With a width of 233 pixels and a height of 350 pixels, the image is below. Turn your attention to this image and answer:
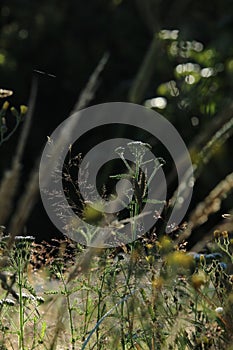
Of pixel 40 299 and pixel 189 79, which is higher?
pixel 189 79

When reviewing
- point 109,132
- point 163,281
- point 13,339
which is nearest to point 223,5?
point 109,132

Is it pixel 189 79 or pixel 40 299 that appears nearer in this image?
pixel 40 299

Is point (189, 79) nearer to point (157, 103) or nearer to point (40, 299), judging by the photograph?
point (40, 299)

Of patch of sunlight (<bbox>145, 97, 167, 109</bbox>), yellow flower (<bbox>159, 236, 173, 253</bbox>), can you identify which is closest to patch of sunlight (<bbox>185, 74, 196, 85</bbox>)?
yellow flower (<bbox>159, 236, 173, 253</bbox>)

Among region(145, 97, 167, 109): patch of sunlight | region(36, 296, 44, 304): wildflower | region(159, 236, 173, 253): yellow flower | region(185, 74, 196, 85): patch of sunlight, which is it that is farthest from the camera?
region(145, 97, 167, 109): patch of sunlight


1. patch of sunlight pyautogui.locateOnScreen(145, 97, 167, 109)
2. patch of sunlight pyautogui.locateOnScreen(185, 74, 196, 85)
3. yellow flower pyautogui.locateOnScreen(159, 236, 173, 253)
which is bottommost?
yellow flower pyautogui.locateOnScreen(159, 236, 173, 253)

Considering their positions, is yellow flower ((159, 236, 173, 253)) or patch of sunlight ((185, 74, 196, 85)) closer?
yellow flower ((159, 236, 173, 253))

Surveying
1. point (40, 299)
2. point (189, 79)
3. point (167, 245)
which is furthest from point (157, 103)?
point (167, 245)

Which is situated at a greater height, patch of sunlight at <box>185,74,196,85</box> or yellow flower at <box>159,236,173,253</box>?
patch of sunlight at <box>185,74,196,85</box>

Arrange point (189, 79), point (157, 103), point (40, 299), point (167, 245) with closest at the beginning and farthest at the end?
point (167, 245), point (40, 299), point (189, 79), point (157, 103)

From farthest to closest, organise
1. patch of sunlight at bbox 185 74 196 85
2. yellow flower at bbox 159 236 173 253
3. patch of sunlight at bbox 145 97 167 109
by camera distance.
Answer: patch of sunlight at bbox 145 97 167 109
patch of sunlight at bbox 185 74 196 85
yellow flower at bbox 159 236 173 253

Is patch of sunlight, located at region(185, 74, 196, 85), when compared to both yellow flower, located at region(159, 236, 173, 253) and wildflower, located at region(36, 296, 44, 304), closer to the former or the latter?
yellow flower, located at region(159, 236, 173, 253)

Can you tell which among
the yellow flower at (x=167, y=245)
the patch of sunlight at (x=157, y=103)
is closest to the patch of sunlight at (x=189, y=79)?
the yellow flower at (x=167, y=245)

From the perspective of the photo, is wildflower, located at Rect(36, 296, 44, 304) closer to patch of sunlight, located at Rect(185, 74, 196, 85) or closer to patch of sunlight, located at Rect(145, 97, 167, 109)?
patch of sunlight, located at Rect(185, 74, 196, 85)
